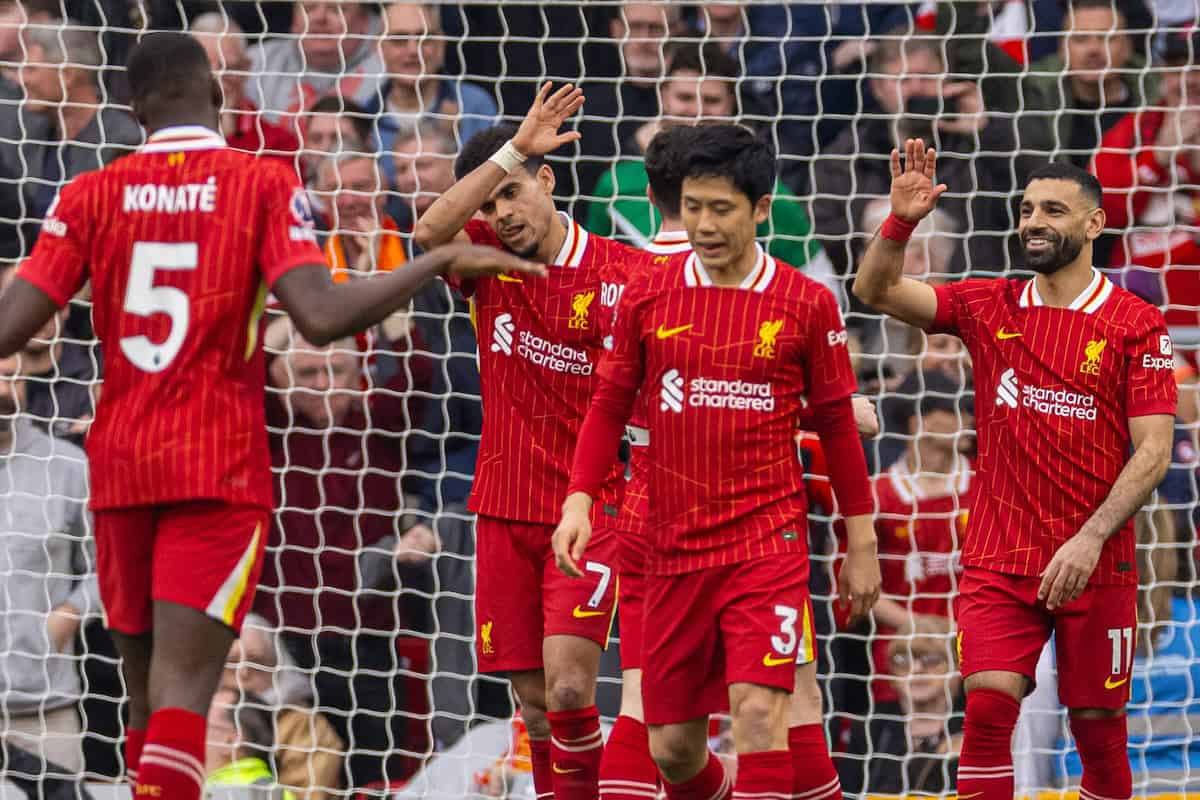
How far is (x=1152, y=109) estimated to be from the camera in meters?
7.57

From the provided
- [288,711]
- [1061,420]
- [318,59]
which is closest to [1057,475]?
[1061,420]

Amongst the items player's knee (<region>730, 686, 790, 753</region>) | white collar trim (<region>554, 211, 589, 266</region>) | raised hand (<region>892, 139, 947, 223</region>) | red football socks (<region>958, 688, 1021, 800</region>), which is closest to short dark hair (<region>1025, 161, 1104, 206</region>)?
raised hand (<region>892, 139, 947, 223</region>)

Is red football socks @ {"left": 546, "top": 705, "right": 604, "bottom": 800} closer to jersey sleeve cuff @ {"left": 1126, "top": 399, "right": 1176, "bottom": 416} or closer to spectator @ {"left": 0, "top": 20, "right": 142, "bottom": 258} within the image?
jersey sleeve cuff @ {"left": 1126, "top": 399, "right": 1176, "bottom": 416}

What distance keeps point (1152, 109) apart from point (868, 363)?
153 centimetres

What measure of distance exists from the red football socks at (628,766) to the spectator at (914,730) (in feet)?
7.14

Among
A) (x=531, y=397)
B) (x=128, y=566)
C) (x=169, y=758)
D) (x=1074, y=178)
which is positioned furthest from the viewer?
(x=1074, y=178)

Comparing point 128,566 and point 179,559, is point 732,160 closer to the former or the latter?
point 179,559

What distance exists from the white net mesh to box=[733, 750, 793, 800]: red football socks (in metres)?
2.74

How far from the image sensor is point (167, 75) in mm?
4512

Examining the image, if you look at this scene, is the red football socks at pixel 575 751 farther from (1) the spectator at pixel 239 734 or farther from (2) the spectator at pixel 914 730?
(1) the spectator at pixel 239 734

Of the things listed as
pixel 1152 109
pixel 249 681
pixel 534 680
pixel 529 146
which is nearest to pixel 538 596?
pixel 534 680

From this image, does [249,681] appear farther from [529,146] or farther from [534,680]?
[529,146]

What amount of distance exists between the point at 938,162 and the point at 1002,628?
9.32 ft

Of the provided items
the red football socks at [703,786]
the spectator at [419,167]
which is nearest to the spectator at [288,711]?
the spectator at [419,167]
